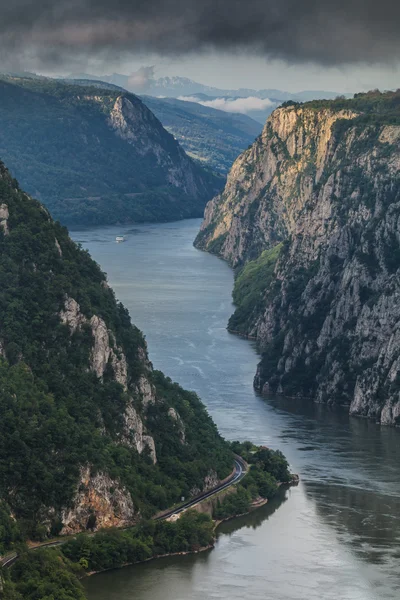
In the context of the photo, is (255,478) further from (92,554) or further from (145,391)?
(92,554)

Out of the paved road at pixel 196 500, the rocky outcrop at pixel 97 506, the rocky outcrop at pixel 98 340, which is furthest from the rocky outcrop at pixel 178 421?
the rocky outcrop at pixel 97 506

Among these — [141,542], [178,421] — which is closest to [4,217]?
[178,421]

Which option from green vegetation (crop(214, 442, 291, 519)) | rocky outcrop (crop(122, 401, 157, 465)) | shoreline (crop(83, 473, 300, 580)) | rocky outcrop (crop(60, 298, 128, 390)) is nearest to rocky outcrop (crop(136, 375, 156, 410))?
rocky outcrop (crop(60, 298, 128, 390))

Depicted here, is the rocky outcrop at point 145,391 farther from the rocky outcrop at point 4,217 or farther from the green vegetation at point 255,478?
the rocky outcrop at point 4,217

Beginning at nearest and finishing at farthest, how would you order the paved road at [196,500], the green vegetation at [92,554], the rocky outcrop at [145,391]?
the green vegetation at [92,554] → the paved road at [196,500] → the rocky outcrop at [145,391]

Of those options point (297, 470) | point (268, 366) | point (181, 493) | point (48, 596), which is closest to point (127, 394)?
point (181, 493)

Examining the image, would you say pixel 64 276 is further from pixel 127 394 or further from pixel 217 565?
pixel 217 565
